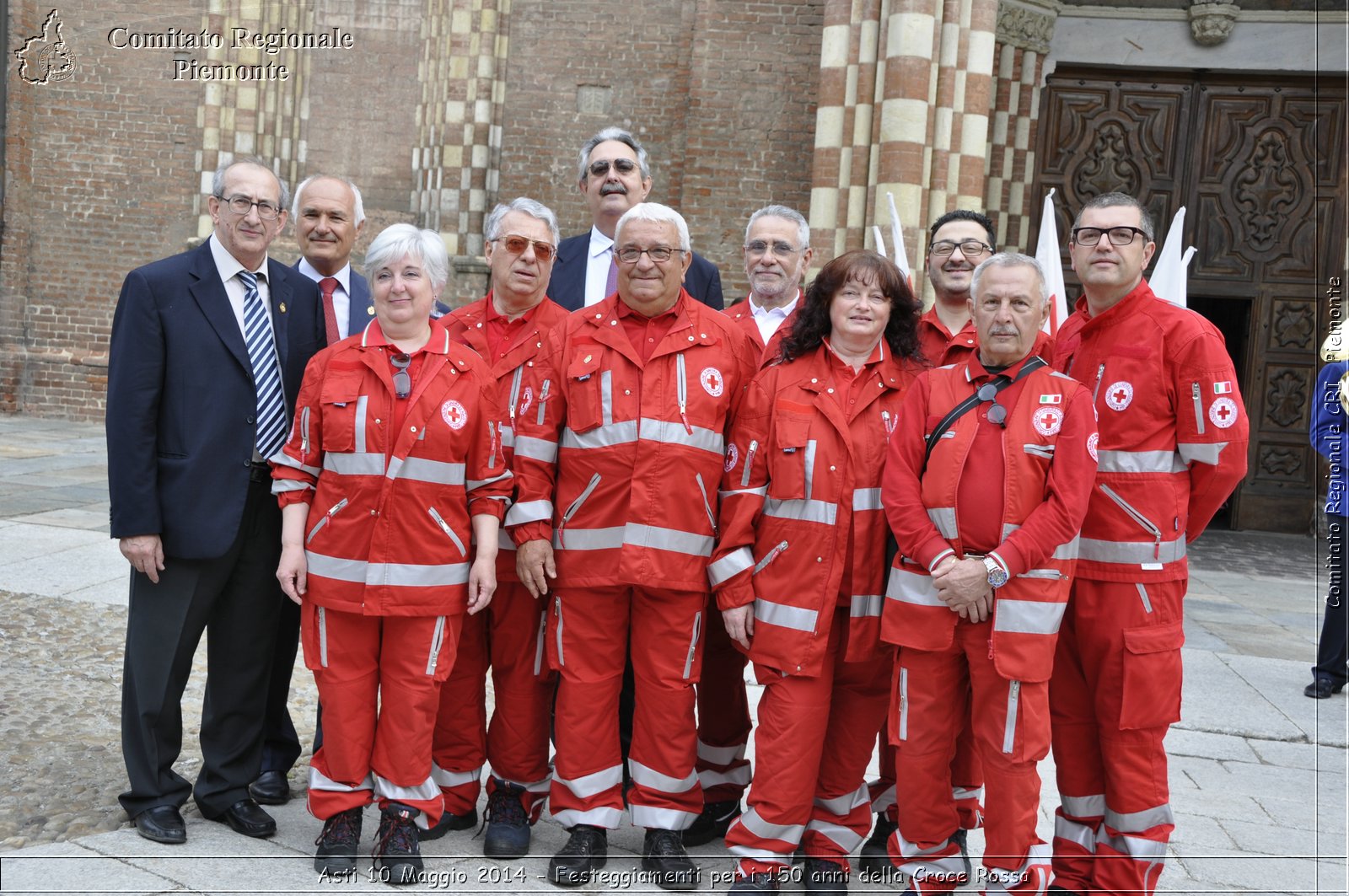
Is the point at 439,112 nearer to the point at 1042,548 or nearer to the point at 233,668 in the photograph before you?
the point at 233,668

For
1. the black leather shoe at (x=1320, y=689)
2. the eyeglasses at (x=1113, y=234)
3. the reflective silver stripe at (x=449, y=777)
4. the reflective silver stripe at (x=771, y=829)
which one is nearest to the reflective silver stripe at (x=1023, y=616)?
the reflective silver stripe at (x=771, y=829)

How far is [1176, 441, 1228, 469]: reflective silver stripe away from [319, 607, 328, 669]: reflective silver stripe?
8.94 ft

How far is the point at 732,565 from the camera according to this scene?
11.6 ft

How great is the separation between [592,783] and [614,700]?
10.8 inches

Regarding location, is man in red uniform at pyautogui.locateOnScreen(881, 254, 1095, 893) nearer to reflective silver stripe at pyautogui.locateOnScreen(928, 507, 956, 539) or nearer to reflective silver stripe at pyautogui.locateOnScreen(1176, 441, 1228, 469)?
reflective silver stripe at pyautogui.locateOnScreen(928, 507, 956, 539)

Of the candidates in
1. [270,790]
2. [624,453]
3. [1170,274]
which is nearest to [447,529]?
[624,453]

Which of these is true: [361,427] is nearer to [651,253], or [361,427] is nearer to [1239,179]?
[651,253]

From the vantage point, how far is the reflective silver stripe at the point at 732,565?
3.54 m

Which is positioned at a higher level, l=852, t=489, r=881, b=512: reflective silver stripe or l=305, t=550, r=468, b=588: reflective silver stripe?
l=852, t=489, r=881, b=512: reflective silver stripe

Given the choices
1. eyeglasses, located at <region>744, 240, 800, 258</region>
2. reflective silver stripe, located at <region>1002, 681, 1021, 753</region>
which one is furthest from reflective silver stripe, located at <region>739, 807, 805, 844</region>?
eyeglasses, located at <region>744, 240, 800, 258</region>

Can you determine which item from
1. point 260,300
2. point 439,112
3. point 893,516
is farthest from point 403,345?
point 439,112

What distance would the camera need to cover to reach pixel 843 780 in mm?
3609

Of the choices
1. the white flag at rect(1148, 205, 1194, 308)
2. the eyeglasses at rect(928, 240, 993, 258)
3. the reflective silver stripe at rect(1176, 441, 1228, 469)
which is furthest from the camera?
the white flag at rect(1148, 205, 1194, 308)

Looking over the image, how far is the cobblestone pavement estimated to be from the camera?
11.3 feet
